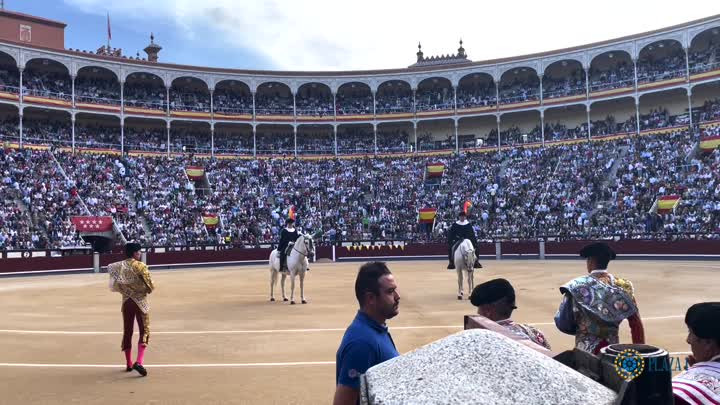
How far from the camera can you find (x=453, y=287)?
16.3 metres

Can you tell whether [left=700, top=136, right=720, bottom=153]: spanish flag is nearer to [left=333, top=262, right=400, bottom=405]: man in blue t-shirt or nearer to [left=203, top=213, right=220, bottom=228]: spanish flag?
[left=203, top=213, right=220, bottom=228]: spanish flag

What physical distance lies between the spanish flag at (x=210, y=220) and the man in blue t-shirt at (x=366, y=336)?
1275 inches

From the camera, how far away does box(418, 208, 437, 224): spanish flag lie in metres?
35.4

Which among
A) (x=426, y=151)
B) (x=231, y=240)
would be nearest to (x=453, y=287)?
(x=231, y=240)

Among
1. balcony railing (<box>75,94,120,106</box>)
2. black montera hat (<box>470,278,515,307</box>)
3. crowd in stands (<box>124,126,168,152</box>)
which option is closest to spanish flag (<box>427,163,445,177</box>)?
crowd in stands (<box>124,126,168,152</box>)

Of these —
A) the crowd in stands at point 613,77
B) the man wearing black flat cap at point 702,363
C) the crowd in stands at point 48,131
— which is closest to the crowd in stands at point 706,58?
the crowd in stands at point 613,77

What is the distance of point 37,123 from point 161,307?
31.5 meters

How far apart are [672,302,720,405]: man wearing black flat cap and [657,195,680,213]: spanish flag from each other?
2944 centimetres

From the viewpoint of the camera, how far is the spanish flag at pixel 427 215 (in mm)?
35438

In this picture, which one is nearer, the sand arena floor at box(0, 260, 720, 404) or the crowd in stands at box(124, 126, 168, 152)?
the sand arena floor at box(0, 260, 720, 404)

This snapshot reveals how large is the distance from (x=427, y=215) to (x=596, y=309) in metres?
31.7

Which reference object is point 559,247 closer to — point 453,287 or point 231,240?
point 453,287

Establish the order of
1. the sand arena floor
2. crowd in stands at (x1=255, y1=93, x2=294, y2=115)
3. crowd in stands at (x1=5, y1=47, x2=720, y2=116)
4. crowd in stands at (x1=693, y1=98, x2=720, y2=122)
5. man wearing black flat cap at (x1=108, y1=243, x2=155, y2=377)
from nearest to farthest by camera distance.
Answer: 1. the sand arena floor
2. man wearing black flat cap at (x1=108, y1=243, x2=155, y2=377)
3. crowd in stands at (x1=693, y1=98, x2=720, y2=122)
4. crowd in stands at (x1=5, y1=47, x2=720, y2=116)
5. crowd in stands at (x1=255, y1=93, x2=294, y2=115)

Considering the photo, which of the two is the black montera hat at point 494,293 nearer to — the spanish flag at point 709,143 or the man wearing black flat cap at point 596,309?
the man wearing black flat cap at point 596,309
